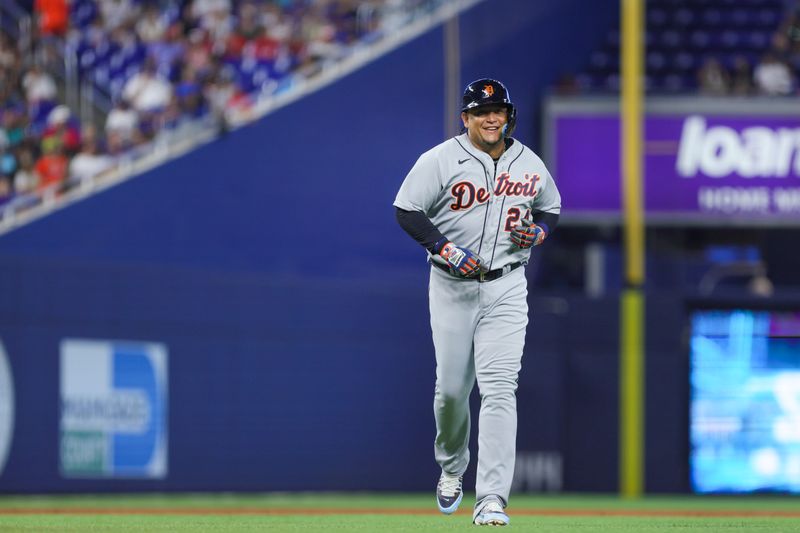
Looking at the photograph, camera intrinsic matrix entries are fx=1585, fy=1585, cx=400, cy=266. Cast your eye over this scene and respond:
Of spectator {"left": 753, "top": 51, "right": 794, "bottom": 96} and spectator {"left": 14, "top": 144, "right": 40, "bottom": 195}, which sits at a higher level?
spectator {"left": 753, "top": 51, "right": 794, "bottom": 96}

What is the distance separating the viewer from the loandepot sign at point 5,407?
438 inches

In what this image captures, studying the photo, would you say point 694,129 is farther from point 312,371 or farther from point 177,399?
point 177,399

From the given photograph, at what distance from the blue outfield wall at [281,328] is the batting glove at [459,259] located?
544 centimetres

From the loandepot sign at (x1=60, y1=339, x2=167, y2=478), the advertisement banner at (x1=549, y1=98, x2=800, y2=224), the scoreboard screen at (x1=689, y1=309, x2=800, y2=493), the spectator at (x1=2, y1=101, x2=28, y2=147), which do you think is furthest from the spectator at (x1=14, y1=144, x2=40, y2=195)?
the scoreboard screen at (x1=689, y1=309, x2=800, y2=493)

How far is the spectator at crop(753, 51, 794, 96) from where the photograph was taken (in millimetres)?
16734

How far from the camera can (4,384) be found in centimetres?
1118

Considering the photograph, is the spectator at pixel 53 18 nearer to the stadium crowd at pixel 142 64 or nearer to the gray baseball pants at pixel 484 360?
the stadium crowd at pixel 142 64

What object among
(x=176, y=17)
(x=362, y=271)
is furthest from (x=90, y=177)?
(x=176, y=17)

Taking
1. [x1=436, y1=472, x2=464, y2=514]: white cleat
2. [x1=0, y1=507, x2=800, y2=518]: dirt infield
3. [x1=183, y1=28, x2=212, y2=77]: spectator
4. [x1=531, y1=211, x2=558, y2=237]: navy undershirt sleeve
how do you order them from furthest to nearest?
[x1=183, y1=28, x2=212, y2=77]: spectator → [x1=0, y1=507, x2=800, y2=518]: dirt infield → [x1=436, y1=472, x2=464, y2=514]: white cleat → [x1=531, y1=211, x2=558, y2=237]: navy undershirt sleeve

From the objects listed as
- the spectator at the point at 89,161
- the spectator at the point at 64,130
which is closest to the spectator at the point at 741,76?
the spectator at the point at 89,161

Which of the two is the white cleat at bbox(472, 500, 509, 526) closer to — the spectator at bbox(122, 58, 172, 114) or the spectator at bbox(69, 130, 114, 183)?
the spectator at bbox(69, 130, 114, 183)

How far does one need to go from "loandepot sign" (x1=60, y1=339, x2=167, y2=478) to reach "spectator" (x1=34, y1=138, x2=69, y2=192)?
3.39 meters

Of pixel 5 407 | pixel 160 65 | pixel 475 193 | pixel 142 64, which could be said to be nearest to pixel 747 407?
pixel 5 407

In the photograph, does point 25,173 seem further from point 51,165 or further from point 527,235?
point 527,235
